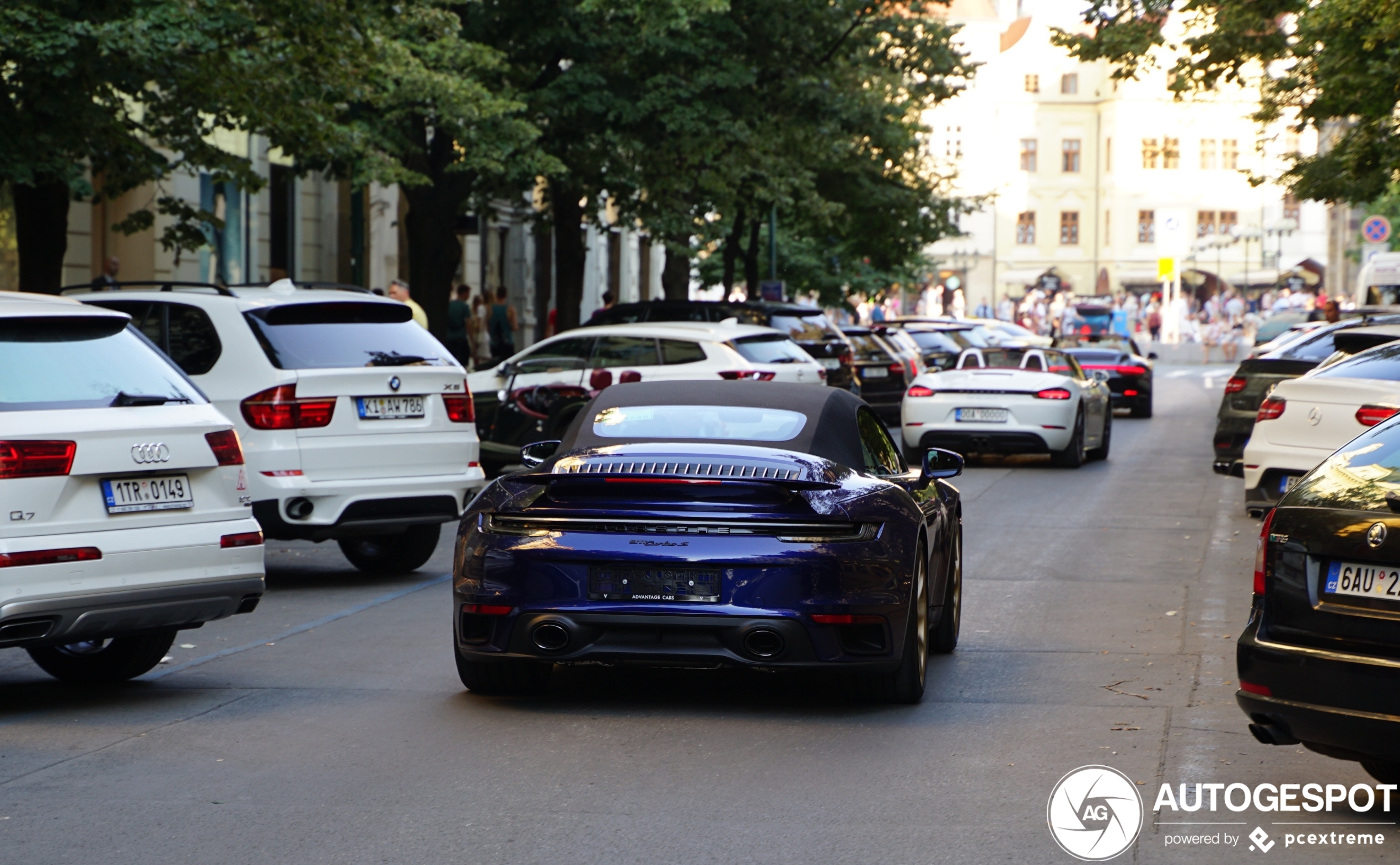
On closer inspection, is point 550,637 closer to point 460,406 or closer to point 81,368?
point 81,368

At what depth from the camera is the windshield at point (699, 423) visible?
8023 millimetres

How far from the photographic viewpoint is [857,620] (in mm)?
7270

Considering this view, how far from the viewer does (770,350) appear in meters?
20.0

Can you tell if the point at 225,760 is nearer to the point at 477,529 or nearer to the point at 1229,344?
the point at 477,529

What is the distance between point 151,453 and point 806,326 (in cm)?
1897

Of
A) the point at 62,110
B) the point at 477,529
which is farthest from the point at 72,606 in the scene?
the point at 62,110

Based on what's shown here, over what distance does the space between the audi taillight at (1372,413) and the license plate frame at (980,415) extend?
7.85 metres

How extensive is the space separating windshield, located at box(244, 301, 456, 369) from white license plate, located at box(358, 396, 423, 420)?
0.21m

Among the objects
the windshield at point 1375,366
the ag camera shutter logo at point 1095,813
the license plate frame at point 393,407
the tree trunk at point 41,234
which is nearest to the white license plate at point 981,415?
the windshield at point 1375,366

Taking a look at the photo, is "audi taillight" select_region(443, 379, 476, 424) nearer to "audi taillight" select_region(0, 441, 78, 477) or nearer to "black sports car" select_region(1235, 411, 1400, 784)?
"audi taillight" select_region(0, 441, 78, 477)

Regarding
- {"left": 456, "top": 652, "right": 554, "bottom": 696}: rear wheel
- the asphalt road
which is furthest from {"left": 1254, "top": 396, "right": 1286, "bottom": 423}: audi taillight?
{"left": 456, "top": 652, "right": 554, "bottom": 696}: rear wheel

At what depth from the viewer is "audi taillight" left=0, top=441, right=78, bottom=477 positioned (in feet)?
23.7

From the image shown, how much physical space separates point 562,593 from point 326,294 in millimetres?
5104

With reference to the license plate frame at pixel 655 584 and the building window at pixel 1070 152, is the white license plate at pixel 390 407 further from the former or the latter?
the building window at pixel 1070 152
